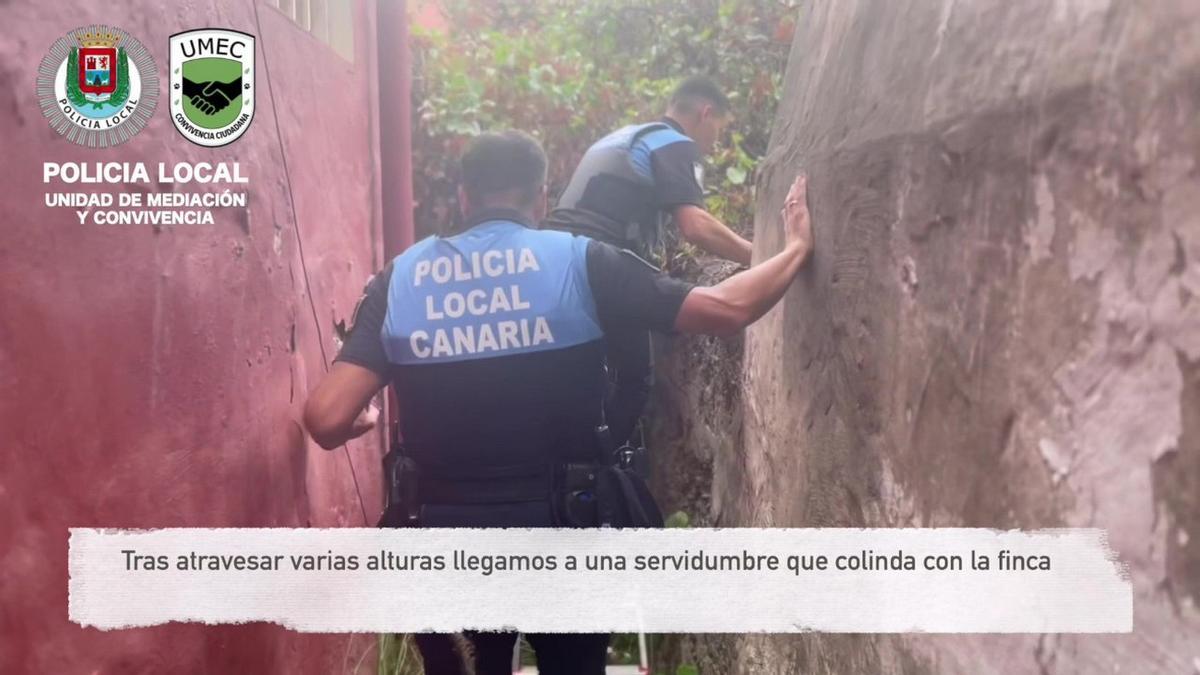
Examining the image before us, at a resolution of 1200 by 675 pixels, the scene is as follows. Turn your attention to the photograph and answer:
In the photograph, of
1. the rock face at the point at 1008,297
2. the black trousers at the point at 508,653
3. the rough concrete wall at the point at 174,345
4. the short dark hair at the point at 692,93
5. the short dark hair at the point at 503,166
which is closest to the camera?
the rock face at the point at 1008,297

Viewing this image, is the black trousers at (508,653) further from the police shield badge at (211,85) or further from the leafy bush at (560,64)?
the police shield badge at (211,85)

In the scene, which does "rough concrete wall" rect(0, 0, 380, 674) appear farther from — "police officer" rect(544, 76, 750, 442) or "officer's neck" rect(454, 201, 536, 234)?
"police officer" rect(544, 76, 750, 442)

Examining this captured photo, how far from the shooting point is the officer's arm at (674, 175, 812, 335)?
1.29m

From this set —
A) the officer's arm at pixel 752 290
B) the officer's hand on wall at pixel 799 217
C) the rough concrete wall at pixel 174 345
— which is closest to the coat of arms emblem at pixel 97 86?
the rough concrete wall at pixel 174 345

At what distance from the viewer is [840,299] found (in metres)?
1.20

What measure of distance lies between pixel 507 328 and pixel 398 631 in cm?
43

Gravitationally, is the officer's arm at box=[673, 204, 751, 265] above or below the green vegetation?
below

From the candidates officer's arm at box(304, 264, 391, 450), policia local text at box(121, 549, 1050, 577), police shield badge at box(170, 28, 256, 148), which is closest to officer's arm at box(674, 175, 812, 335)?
policia local text at box(121, 549, 1050, 577)

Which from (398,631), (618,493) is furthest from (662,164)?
(398,631)

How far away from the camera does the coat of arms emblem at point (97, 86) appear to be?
106 cm

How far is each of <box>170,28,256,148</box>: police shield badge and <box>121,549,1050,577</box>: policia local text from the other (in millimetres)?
549

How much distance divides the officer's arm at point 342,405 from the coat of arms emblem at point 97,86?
16.9 inches
